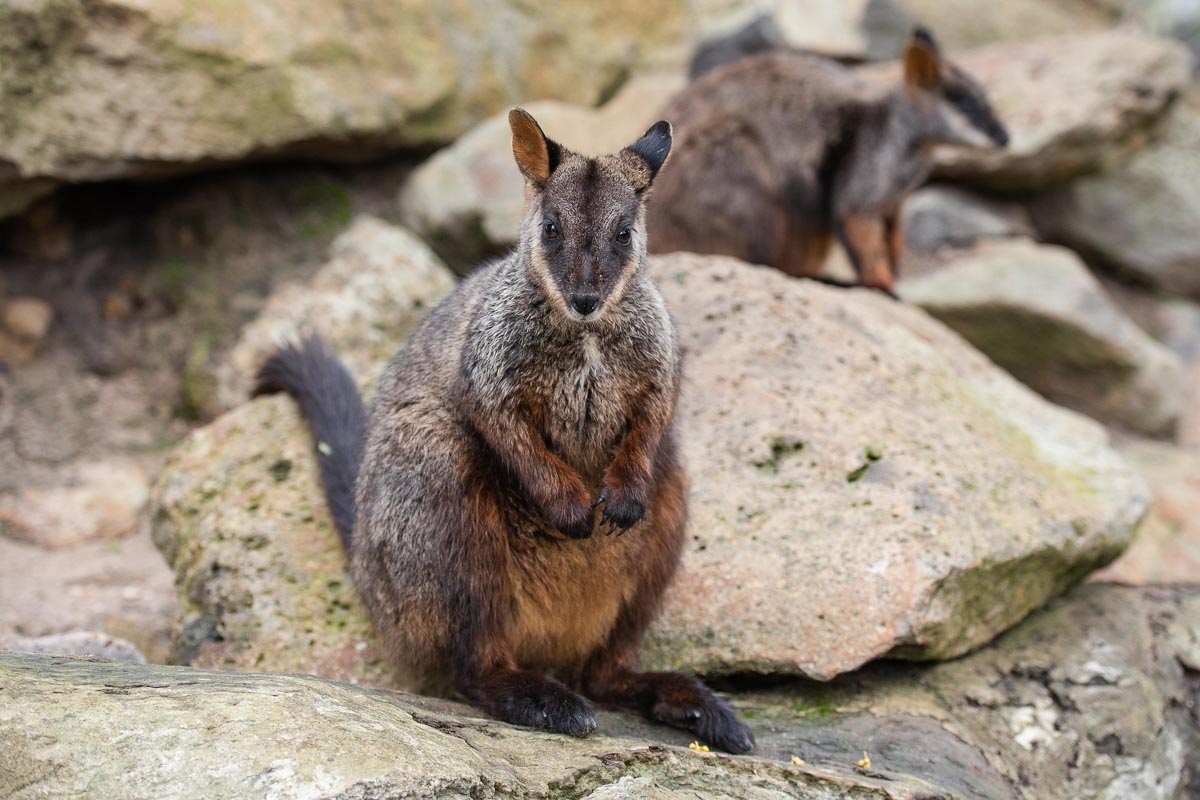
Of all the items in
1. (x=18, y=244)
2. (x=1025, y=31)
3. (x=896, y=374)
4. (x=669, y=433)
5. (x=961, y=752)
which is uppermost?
(x=1025, y=31)

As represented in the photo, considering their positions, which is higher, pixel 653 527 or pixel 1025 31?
pixel 1025 31

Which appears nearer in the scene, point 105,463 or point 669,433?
point 669,433

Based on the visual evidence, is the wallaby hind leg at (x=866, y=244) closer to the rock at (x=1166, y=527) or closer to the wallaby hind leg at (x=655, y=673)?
the rock at (x=1166, y=527)

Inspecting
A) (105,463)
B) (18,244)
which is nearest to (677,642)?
(105,463)

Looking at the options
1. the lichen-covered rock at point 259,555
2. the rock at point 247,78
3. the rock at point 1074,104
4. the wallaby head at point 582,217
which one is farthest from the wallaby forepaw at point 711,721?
the rock at point 1074,104

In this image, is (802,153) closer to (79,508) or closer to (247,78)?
(247,78)

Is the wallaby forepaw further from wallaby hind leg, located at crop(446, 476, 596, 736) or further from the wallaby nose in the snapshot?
the wallaby nose

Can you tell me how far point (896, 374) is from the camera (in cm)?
612

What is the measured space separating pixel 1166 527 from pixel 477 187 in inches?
218

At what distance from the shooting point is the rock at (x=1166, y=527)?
7.68 m

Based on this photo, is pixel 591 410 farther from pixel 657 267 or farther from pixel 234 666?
pixel 657 267

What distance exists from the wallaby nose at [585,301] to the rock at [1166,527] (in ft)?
14.5

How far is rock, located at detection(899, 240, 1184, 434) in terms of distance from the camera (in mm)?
9484

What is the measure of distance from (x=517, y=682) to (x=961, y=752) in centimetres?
A: 178
